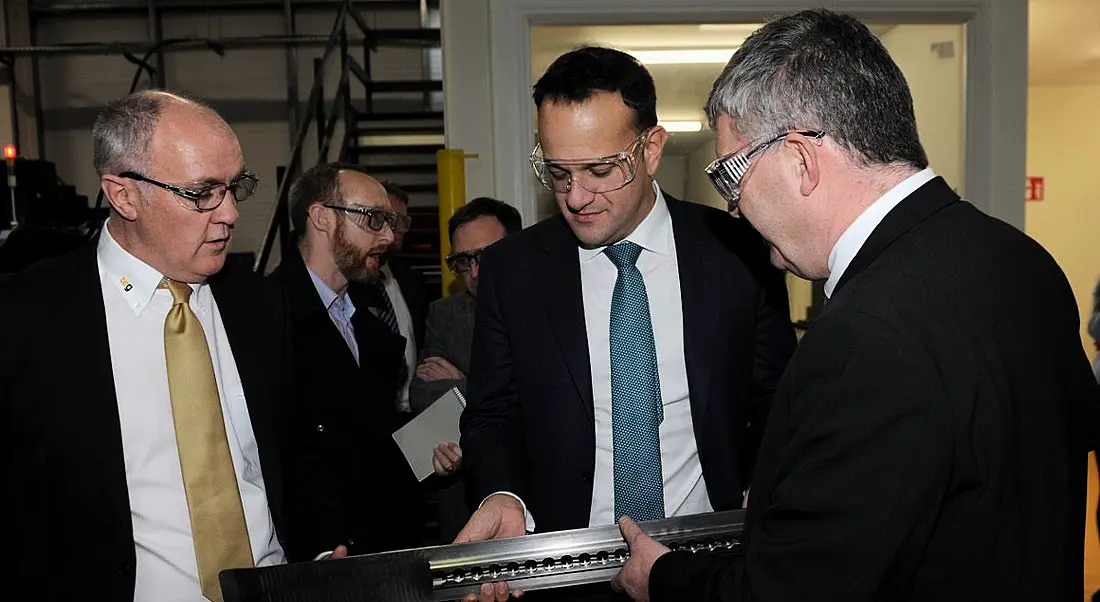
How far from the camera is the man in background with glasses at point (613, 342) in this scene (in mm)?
1751

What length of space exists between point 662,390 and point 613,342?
0.14 metres

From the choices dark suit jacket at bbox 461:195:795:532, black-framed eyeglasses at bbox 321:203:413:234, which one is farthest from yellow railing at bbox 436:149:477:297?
dark suit jacket at bbox 461:195:795:532

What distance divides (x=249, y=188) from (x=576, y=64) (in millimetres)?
675

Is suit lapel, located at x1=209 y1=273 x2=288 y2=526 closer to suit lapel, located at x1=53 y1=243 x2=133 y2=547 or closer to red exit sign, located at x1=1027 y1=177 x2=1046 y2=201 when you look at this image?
suit lapel, located at x1=53 y1=243 x2=133 y2=547

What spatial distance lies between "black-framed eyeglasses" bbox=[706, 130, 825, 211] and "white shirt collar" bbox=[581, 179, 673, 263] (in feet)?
1.79

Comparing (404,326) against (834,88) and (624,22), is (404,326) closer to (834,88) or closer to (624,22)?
(624,22)

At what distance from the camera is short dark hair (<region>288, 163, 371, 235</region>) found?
2836 mm

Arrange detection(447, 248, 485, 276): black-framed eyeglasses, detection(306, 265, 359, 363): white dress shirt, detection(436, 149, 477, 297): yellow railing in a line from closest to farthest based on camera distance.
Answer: detection(306, 265, 359, 363): white dress shirt
detection(447, 248, 485, 276): black-framed eyeglasses
detection(436, 149, 477, 297): yellow railing

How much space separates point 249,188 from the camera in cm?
171

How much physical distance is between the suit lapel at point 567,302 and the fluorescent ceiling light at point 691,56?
3.59 m

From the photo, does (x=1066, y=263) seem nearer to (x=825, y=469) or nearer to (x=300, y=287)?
(x=300, y=287)

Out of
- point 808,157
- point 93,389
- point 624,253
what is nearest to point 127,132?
point 93,389

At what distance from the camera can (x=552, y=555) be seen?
1454mm

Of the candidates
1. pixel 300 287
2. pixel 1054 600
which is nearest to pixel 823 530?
pixel 1054 600
